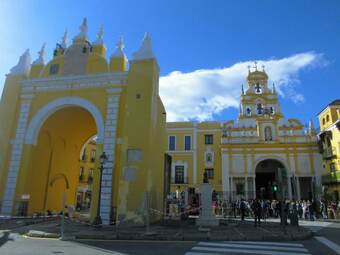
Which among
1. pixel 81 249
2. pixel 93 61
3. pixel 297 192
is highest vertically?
pixel 93 61

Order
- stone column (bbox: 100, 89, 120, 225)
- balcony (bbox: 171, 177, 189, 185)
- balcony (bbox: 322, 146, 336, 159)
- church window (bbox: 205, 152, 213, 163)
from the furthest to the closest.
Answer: church window (bbox: 205, 152, 213, 163) → balcony (bbox: 171, 177, 189, 185) → balcony (bbox: 322, 146, 336, 159) → stone column (bbox: 100, 89, 120, 225)

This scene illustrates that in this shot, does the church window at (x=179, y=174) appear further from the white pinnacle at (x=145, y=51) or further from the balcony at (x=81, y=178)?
the white pinnacle at (x=145, y=51)

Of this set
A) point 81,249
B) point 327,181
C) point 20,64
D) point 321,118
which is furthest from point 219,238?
point 321,118

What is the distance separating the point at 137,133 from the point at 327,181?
83.8 feet

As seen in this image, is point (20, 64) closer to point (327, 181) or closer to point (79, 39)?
point (79, 39)

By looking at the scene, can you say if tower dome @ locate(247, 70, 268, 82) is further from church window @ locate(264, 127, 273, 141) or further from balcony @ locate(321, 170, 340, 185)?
balcony @ locate(321, 170, 340, 185)

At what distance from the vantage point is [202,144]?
1527 inches

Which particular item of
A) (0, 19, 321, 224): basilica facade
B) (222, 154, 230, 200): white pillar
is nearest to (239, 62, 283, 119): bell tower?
(222, 154, 230, 200): white pillar

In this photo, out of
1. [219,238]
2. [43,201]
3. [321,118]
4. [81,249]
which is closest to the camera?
[81,249]

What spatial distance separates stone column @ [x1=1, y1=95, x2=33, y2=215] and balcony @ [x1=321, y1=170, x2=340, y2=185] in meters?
28.6

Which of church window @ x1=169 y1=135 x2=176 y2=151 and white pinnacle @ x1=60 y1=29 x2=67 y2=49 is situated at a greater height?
white pinnacle @ x1=60 y1=29 x2=67 y2=49

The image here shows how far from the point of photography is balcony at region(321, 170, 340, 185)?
29369 millimetres

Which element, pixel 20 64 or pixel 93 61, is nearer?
pixel 93 61

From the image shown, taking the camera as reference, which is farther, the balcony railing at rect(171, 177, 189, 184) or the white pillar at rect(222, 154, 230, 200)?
the balcony railing at rect(171, 177, 189, 184)
